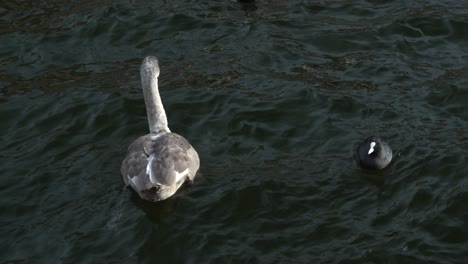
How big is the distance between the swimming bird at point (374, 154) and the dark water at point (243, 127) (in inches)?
7.6

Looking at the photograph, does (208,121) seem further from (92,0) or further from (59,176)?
(92,0)

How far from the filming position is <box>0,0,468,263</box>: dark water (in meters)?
10.5

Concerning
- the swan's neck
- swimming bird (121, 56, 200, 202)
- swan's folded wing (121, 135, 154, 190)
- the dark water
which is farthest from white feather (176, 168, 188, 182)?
the swan's neck

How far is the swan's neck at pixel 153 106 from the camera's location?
1276cm

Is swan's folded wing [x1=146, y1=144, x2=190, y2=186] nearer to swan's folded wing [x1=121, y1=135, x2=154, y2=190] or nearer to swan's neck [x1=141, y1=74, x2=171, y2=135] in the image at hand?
swan's folded wing [x1=121, y1=135, x2=154, y2=190]

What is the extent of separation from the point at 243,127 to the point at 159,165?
2.15 meters

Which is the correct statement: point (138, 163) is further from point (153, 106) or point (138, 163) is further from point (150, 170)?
point (153, 106)

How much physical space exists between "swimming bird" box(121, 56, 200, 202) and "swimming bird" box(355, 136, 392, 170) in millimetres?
2358

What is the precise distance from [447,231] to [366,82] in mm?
4223

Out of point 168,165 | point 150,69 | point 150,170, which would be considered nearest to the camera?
point 150,170

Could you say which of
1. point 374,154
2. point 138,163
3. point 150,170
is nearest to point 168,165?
point 150,170

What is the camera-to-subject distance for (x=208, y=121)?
1324 centimetres

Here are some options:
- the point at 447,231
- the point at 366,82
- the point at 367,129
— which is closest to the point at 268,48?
the point at 366,82

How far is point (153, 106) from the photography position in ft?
42.4
